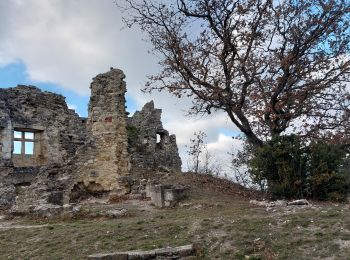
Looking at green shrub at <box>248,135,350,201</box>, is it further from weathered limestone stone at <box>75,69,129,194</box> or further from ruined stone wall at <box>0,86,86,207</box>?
ruined stone wall at <box>0,86,86,207</box>

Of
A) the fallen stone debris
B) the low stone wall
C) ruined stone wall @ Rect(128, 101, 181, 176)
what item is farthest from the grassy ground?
ruined stone wall @ Rect(128, 101, 181, 176)

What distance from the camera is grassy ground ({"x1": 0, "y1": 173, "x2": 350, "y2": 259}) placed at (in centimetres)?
802

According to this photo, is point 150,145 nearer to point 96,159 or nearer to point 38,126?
point 96,159

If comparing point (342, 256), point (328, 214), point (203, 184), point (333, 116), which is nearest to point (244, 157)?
point (203, 184)

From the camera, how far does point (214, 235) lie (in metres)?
8.95

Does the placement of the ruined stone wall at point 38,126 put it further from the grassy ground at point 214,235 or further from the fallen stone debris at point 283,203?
the fallen stone debris at point 283,203

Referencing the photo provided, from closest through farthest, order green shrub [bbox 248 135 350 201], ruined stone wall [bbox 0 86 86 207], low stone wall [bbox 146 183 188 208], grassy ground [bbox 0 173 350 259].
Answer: grassy ground [bbox 0 173 350 259], green shrub [bbox 248 135 350 201], low stone wall [bbox 146 183 188 208], ruined stone wall [bbox 0 86 86 207]

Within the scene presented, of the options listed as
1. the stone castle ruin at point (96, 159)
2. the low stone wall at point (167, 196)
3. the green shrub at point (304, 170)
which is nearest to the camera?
the green shrub at point (304, 170)

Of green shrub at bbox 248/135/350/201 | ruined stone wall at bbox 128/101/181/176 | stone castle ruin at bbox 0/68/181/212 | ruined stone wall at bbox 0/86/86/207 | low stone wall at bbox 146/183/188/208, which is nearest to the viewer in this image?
green shrub at bbox 248/135/350/201

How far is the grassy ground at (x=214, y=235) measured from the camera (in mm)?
8023

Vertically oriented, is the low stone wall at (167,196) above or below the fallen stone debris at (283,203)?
above

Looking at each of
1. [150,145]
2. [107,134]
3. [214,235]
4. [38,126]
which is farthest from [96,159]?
[214,235]

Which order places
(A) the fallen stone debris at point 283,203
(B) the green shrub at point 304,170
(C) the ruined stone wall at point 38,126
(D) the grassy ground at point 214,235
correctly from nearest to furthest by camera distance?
(D) the grassy ground at point 214,235 < (A) the fallen stone debris at point 283,203 < (B) the green shrub at point 304,170 < (C) the ruined stone wall at point 38,126

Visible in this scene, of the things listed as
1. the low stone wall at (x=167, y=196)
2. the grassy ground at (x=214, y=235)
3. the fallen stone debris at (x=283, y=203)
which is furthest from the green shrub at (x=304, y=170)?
the low stone wall at (x=167, y=196)
